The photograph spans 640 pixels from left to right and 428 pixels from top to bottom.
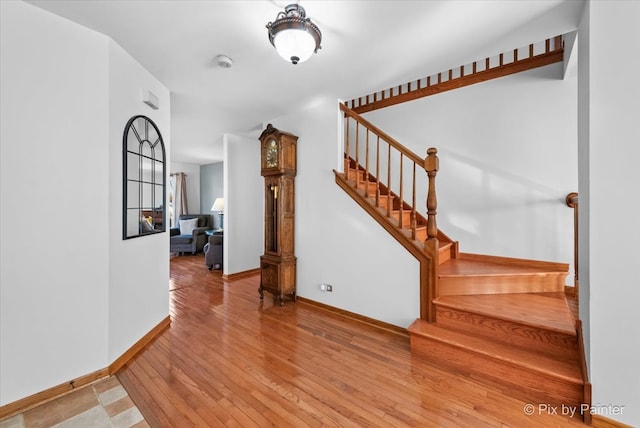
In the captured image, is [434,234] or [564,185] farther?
[564,185]

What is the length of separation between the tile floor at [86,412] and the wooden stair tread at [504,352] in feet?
6.98

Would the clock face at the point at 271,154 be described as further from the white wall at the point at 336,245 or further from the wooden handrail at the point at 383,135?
the wooden handrail at the point at 383,135

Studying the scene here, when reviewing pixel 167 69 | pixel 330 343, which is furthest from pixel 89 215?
pixel 330 343

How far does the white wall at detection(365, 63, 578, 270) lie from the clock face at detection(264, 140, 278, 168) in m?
1.91

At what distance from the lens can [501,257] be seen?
9.85ft

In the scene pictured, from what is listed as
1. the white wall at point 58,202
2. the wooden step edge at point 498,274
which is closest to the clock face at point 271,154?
the white wall at point 58,202

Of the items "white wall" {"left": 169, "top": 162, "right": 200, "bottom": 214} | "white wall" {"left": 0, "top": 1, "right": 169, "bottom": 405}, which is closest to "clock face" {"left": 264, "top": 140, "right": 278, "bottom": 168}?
"white wall" {"left": 0, "top": 1, "right": 169, "bottom": 405}

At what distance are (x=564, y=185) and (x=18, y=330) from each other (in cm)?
473

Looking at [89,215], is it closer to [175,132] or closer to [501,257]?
[175,132]

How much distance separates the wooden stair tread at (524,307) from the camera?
192 cm

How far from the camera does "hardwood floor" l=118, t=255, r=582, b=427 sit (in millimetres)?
1560

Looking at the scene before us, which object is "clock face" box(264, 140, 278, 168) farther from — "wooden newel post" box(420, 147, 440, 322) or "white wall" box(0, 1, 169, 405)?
"wooden newel post" box(420, 147, 440, 322)

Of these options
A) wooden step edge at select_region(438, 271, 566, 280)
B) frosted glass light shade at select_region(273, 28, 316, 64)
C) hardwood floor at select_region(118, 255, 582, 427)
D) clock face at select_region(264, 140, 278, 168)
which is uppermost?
frosted glass light shade at select_region(273, 28, 316, 64)
